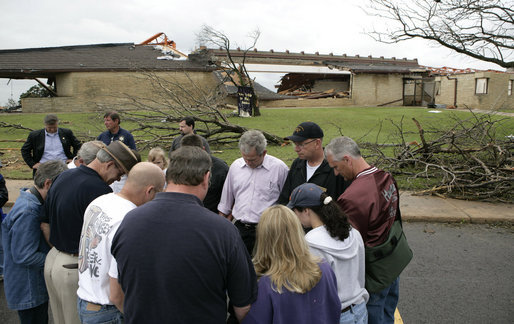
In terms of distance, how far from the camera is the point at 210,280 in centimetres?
176

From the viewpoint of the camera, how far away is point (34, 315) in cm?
310

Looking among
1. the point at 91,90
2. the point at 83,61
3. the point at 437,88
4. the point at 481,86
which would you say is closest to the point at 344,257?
the point at 91,90

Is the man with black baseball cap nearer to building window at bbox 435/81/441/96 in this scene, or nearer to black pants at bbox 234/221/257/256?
black pants at bbox 234/221/257/256

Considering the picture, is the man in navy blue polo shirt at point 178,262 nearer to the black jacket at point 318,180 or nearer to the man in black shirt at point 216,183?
the black jacket at point 318,180

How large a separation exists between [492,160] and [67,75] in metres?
24.2

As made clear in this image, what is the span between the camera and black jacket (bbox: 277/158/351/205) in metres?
3.34

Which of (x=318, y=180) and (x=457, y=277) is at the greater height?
(x=318, y=180)

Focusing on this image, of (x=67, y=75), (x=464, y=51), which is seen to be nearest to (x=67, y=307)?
(x=464, y=51)

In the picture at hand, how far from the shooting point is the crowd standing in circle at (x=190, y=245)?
1.74 m

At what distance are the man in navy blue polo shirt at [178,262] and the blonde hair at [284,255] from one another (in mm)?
242

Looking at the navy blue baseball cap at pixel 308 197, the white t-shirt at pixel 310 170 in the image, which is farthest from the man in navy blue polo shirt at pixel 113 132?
the navy blue baseball cap at pixel 308 197

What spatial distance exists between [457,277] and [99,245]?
13.8ft

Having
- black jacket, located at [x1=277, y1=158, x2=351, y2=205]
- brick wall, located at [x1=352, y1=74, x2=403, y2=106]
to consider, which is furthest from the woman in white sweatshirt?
brick wall, located at [x1=352, y1=74, x2=403, y2=106]

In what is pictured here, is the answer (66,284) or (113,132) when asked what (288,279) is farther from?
(113,132)
